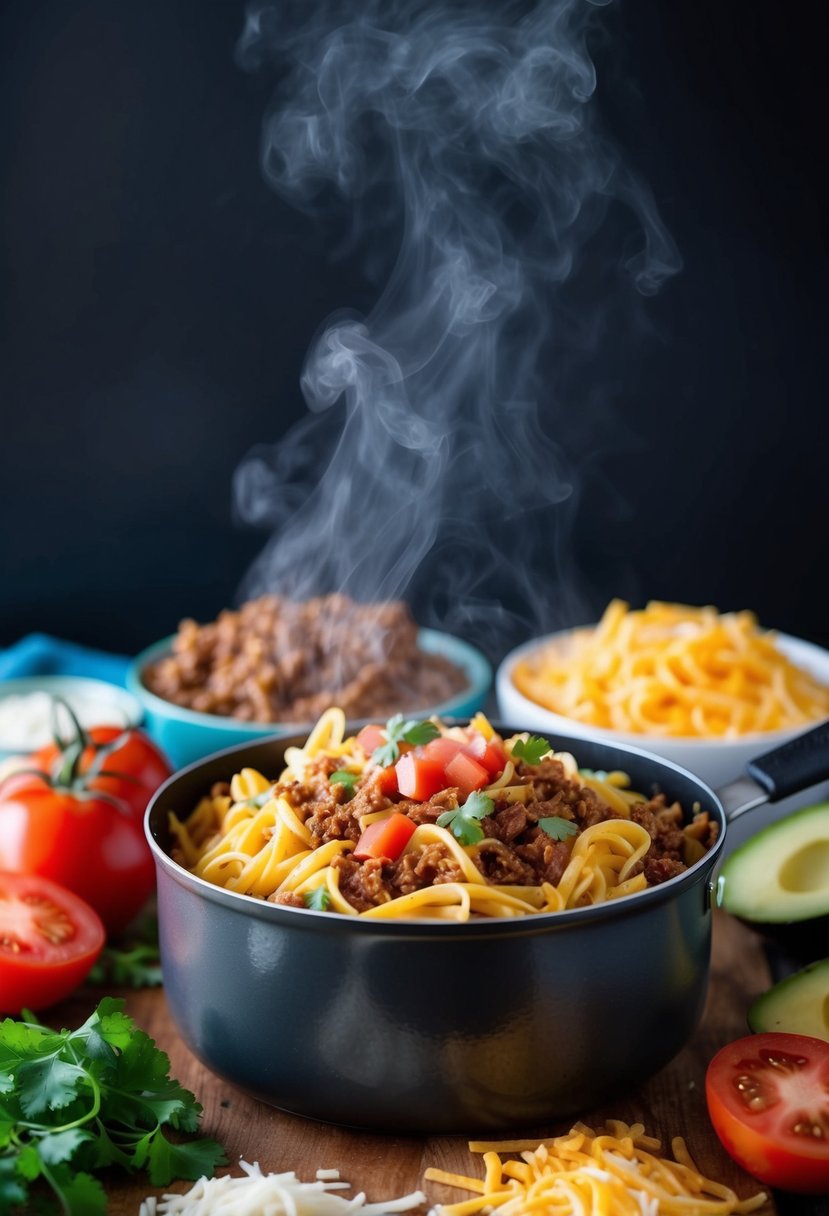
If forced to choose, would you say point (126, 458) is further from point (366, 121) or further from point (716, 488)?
point (716, 488)

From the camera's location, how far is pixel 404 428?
217 inches

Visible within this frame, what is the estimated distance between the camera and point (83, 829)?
362cm

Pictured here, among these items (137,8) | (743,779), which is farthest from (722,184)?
(743,779)

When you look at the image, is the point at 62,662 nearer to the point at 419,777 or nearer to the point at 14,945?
the point at 14,945

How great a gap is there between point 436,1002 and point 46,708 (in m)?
2.74

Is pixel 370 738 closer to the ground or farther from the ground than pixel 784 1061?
farther from the ground

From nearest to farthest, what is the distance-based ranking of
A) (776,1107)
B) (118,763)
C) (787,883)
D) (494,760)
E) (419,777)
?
(776,1107) < (419,777) < (494,760) < (787,883) < (118,763)

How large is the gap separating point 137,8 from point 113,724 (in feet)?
11.0

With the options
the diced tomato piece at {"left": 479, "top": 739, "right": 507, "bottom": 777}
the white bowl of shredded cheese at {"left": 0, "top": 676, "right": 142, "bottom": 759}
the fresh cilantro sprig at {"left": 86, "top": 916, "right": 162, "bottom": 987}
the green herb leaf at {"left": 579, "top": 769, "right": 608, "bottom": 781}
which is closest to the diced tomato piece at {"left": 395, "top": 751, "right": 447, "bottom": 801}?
the diced tomato piece at {"left": 479, "top": 739, "right": 507, "bottom": 777}

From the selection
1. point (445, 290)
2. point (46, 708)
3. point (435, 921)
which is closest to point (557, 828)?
point (435, 921)

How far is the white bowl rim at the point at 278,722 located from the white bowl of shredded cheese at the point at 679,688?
0.53 ft

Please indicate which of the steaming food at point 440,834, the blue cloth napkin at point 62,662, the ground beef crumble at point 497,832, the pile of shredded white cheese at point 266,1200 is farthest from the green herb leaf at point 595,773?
the blue cloth napkin at point 62,662

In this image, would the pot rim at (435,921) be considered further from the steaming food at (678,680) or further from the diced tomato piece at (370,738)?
the steaming food at (678,680)

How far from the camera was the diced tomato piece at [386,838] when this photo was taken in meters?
2.75
